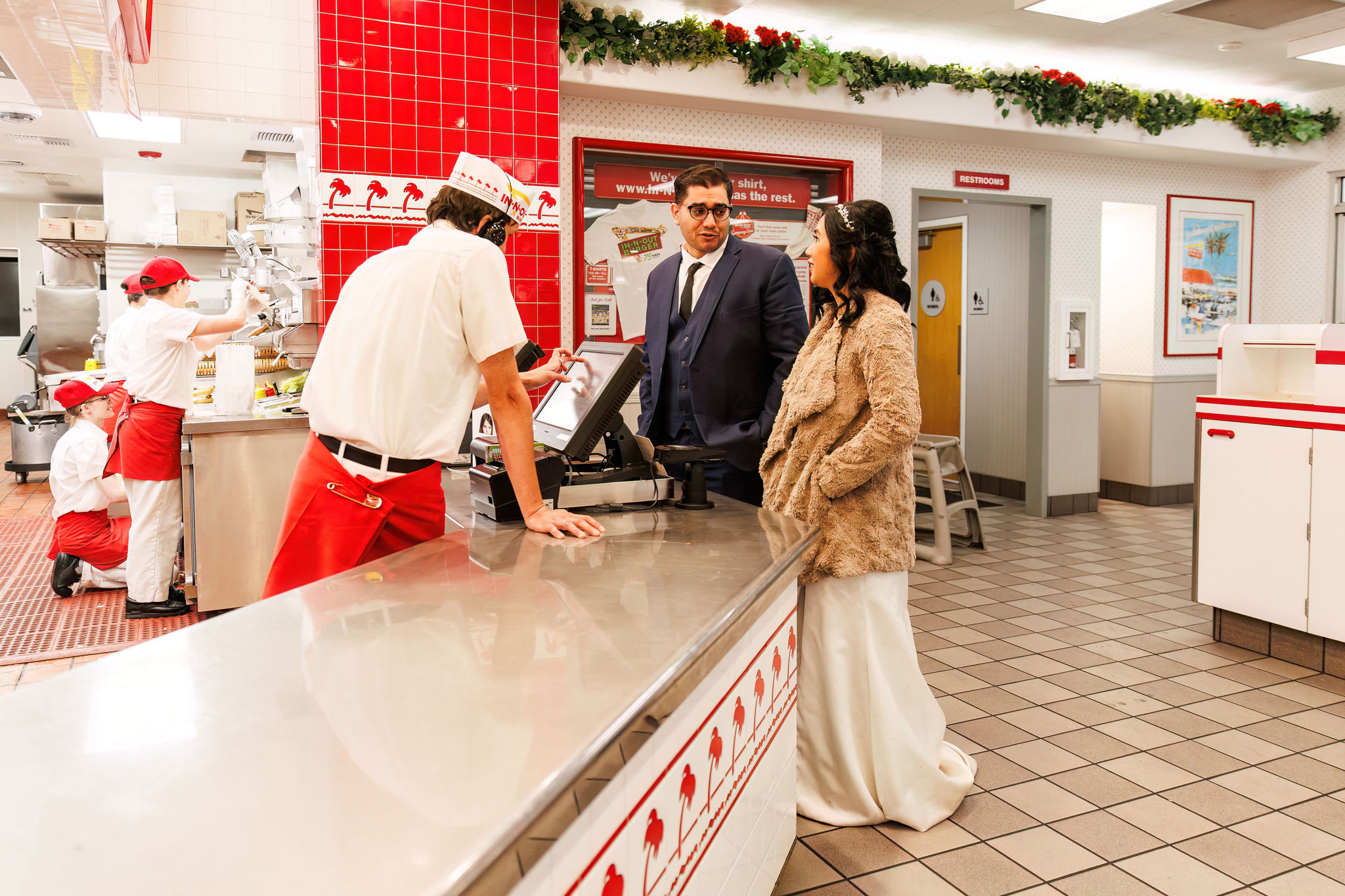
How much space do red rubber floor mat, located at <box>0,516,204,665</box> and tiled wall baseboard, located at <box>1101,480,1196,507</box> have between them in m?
Answer: 6.96

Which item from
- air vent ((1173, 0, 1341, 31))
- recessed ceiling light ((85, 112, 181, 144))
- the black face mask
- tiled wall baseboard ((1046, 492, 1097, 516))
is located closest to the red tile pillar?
the black face mask

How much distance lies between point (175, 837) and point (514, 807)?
0.90ft

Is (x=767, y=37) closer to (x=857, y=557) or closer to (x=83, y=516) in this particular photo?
(x=857, y=557)

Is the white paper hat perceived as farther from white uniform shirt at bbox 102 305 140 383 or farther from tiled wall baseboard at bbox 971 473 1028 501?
tiled wall baseboard at bbox 971 473 1028 501

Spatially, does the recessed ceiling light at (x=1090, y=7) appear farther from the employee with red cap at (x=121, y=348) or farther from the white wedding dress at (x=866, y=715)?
the employee with red cap at (x=121, y=348)

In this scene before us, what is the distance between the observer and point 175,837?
0.77 meters

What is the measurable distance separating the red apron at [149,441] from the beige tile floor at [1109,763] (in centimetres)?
370

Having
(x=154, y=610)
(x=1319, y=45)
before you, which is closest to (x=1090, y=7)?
(x=1319, y=45)

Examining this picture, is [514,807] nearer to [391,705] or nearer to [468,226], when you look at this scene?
[391,705]

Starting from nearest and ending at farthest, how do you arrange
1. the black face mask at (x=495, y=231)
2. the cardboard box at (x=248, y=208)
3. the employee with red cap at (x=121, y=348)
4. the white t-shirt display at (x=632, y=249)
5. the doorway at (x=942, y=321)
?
the black face mask at (x=495, y=231)
the employee with red cap at (x=121, y=348)
the white t-shirt display at (x=632, y=249)
the cardboard box at (x=248, y=208)
the doorway at (x=942, y=321)

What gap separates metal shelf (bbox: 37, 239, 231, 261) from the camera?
864 centimetres

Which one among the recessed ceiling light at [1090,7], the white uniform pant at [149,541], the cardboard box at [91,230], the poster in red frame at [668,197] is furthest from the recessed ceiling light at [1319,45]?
the cardboard box at [91,230]

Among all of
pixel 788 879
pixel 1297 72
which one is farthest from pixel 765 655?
pixel 1297 72

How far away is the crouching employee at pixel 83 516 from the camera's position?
5047mm
